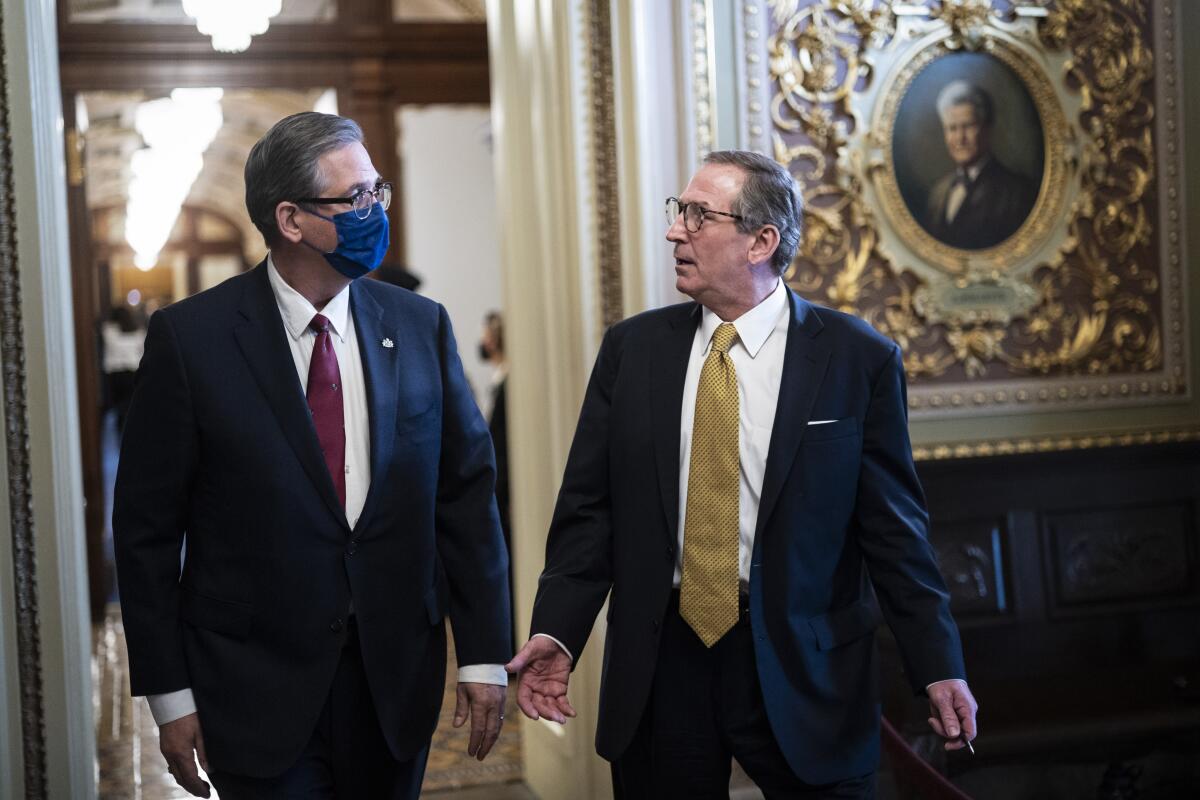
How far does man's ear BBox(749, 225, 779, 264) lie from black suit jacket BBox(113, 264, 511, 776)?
0.78 m

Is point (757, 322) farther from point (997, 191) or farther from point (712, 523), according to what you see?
point (997, 191)

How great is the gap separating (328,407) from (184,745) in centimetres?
64

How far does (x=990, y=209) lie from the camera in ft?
15.2

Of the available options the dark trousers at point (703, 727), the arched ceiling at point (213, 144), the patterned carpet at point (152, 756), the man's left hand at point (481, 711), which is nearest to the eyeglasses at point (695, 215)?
the dark trousers at point (703, 727)

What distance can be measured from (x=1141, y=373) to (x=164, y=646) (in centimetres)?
367

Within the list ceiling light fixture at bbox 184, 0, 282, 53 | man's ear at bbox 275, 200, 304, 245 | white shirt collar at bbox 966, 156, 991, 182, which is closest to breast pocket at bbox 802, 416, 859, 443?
man's ear at bbox 275, 200, 304, 245

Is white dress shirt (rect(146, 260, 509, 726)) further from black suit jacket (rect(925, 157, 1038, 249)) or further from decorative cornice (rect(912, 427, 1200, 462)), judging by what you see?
black suit jacket (rect(925, 157, 1038, 249))

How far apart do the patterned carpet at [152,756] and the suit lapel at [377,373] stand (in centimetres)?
278

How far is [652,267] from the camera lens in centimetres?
419

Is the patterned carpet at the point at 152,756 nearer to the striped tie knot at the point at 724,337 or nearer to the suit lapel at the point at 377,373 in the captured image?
the suit lapel at the point at 377,373

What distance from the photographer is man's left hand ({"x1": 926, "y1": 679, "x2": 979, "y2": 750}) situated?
8.32 feet

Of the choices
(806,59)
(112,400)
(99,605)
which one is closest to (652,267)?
(806,59)

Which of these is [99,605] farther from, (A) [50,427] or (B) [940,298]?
(B) [940,298]

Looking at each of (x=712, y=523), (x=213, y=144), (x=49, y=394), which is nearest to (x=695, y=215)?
(x=712, y=523)
